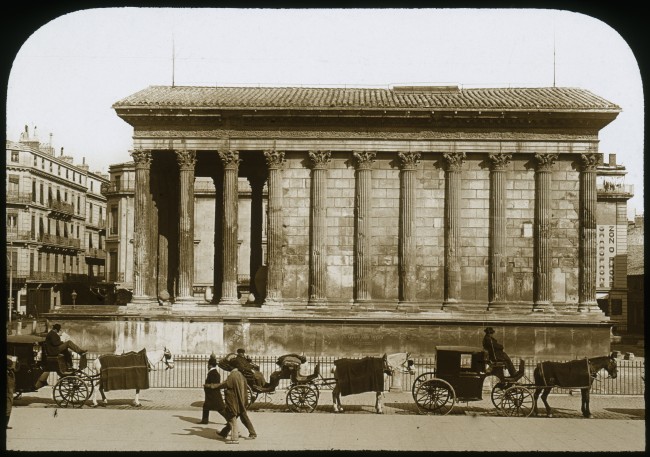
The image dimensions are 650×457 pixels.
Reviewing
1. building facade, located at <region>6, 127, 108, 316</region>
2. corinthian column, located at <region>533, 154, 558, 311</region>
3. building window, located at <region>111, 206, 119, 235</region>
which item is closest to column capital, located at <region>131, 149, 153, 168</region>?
corinthian column, located at <region>533, 154, 558, 311</region>

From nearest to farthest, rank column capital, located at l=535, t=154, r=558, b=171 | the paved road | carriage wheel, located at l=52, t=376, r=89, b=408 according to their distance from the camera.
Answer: the paved road, carriage wheel, located at l=52, t=376, r=89, b=408, column capital, located at l=535, t=154, r=558, b=171

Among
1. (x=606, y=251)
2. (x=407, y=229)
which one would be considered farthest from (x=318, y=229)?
(x=606, y=251)

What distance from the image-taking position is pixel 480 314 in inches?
1426

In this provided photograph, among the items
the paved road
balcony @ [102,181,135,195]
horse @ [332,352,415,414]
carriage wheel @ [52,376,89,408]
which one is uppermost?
balcony @ [102,181,135,195]

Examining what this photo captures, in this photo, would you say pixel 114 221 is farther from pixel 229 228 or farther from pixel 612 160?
pixel 229 228

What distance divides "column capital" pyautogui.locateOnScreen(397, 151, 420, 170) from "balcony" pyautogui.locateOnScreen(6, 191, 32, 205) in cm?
3723

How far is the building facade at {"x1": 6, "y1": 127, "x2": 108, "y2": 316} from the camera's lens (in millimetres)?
65225

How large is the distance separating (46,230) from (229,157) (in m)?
36.1

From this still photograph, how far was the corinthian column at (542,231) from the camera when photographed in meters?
36.5

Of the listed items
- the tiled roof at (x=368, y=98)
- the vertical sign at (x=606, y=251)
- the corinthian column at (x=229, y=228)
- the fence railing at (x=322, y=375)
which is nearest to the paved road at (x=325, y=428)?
the fence railing at (x=322, y=375)

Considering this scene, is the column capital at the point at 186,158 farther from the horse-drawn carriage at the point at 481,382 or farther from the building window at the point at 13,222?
the building window at the point at 13,222

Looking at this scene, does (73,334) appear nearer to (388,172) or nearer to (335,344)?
(335,344)

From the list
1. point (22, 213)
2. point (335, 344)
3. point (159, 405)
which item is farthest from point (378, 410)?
point (22, 213)

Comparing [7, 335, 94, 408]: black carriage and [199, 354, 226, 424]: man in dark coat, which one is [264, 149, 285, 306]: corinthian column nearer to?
[7, 335, 94, 408]: black carriage
